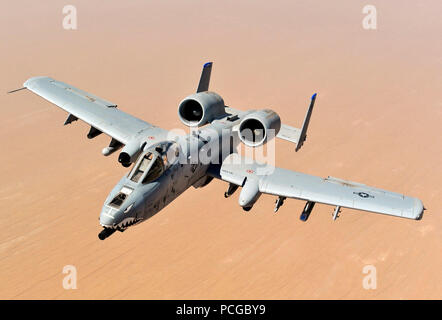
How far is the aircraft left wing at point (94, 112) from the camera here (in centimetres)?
1878

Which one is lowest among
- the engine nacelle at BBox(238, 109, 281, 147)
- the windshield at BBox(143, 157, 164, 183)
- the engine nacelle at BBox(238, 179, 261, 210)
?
the engine nacelle at BBox(238, 179, 261, 210)

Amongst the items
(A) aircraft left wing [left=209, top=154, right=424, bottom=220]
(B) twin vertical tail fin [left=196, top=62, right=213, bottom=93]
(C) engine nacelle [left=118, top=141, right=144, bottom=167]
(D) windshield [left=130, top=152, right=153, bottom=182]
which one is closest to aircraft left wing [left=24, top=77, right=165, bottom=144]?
(C) engine nacelle [left=118, top=141, right=144, bottom=167]

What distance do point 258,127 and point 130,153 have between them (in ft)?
20.1

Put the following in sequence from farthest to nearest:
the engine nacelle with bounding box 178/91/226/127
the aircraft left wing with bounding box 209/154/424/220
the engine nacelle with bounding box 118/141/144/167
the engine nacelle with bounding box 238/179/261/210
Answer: the engine nacelle with bounding box 178/91/226/127
the engine nacelle with bounding box 118/141/144/167
the engine nacelle with bounding box 238/179/261/210
the aircraft left wing with bounding box 209/154/424/220

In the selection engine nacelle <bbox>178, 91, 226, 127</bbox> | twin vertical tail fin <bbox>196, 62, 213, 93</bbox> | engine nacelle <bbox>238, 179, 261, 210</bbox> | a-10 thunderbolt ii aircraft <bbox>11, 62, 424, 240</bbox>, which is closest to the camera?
a-10 thunderbolt ii aircraft <bbox>11, 62, 424, 240</bbox>

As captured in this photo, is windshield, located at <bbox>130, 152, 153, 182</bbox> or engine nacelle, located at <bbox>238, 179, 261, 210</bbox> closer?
windshield, located at <bbox>130, 152, 153, 182</bbox>

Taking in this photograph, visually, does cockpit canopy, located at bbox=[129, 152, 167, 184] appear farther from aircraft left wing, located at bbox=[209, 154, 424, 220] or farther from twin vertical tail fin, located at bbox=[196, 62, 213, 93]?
twin vertical tail fin, located at bbox=[196, 62, 213, 93]

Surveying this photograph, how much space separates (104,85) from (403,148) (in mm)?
22389

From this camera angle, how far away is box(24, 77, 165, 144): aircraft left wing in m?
18.8

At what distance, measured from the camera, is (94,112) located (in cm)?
1980

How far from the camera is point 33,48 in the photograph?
37344mm

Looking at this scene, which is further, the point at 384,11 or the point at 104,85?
the point at 384,11

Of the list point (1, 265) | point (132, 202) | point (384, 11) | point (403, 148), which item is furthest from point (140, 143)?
point (384, 11)

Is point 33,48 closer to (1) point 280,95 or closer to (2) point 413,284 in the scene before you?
(1) point 280,95
